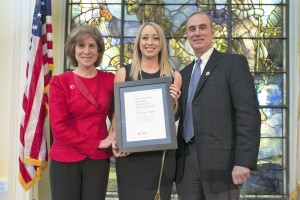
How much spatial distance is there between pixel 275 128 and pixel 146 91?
8.57ft

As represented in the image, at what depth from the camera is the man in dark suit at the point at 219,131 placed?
1821 millimetres

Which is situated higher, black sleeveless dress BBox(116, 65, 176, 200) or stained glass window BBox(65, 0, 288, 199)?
stained glass window BBox(65, 0, 288, 199)

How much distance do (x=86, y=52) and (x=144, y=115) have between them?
1.70 ft

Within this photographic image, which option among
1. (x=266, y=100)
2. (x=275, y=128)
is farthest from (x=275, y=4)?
(x=275, y=128)

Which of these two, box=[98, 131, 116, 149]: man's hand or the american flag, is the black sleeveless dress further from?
the american flag

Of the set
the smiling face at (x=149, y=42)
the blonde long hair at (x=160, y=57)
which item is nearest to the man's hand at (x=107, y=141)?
the blonde long hair at (x=160, y=57)

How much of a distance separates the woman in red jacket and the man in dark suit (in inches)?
19.2

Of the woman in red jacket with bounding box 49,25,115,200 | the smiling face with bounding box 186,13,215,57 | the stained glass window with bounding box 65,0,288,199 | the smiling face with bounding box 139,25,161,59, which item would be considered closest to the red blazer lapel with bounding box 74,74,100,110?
the woman in red jacket with bounding box 49,25,115,200

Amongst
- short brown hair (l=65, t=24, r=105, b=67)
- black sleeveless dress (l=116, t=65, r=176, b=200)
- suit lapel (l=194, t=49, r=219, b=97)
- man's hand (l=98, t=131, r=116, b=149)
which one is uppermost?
short brown hair (l=65, t=24, r=105, b=67)

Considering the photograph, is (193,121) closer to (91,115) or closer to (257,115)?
(257,115)

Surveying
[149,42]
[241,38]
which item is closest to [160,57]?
[149,42]

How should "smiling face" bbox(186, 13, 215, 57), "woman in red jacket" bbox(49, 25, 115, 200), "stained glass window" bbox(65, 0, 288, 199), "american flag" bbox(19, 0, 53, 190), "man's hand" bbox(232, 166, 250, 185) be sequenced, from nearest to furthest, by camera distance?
1. "man's hand" bbox(232, 166, 250, 185)
2. "woman in red jacket" bbox(49, 25, 115, 200)
3. "smiling face" bbox(186, 13, 215, 57)
4. "american flag" bbox(19, 0, 53, 190)
5. "stained glass window" bbox(65, 0, 288, 199)

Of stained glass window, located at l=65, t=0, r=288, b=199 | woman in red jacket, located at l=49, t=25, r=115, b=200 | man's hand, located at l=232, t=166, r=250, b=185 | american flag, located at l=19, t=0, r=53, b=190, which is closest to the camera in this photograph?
man's hand, located at l=232, t=166, r=250, b=185

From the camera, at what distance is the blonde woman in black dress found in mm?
1957
